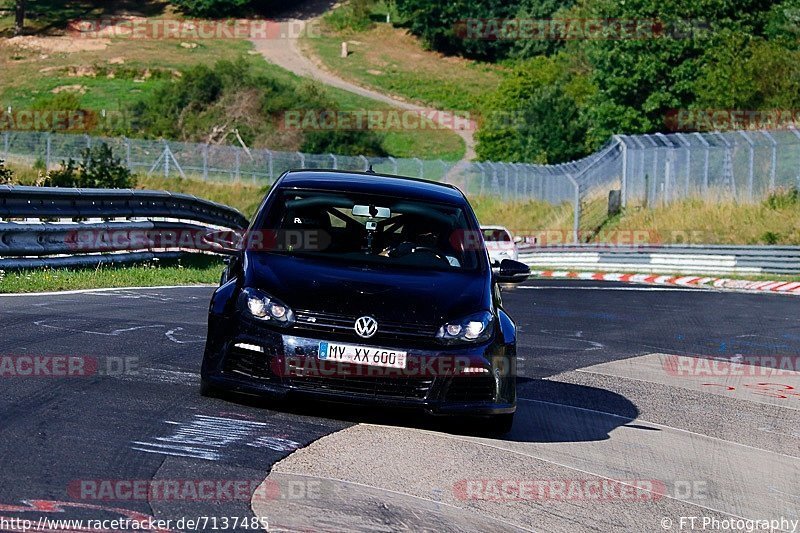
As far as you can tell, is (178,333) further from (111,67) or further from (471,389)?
(111,67)

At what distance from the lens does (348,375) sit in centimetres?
776

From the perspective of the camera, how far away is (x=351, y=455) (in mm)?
7184

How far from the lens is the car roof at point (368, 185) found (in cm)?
934

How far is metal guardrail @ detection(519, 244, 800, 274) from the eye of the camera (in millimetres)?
30391

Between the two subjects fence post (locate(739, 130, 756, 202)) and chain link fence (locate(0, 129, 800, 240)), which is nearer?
fence post (locate(739, 130, 756, 202))

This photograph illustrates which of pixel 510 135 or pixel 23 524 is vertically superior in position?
pixel 23 524

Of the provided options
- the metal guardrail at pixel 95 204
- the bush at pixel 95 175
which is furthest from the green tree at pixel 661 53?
the metal guardrail at pixel 95 204

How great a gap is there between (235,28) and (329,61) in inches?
409

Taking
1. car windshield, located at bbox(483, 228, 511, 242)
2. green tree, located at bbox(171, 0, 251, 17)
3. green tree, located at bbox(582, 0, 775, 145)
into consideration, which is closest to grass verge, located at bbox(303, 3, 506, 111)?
green tree, located at bbox(171, 0, 251, 17)

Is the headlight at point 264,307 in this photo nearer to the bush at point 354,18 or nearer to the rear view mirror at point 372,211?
the rear view mirror at point 372,211

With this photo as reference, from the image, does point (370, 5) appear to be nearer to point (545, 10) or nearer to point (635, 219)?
point (545, 10)

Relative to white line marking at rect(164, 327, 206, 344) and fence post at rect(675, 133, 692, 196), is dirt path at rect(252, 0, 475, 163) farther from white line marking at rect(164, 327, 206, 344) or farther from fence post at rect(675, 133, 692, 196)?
white line marking at rect(164, 327, 206, 344)

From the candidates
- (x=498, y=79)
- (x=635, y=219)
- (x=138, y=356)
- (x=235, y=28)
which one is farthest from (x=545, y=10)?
(x=138, y=356)

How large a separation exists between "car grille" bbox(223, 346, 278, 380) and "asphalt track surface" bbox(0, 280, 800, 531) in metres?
0.26
